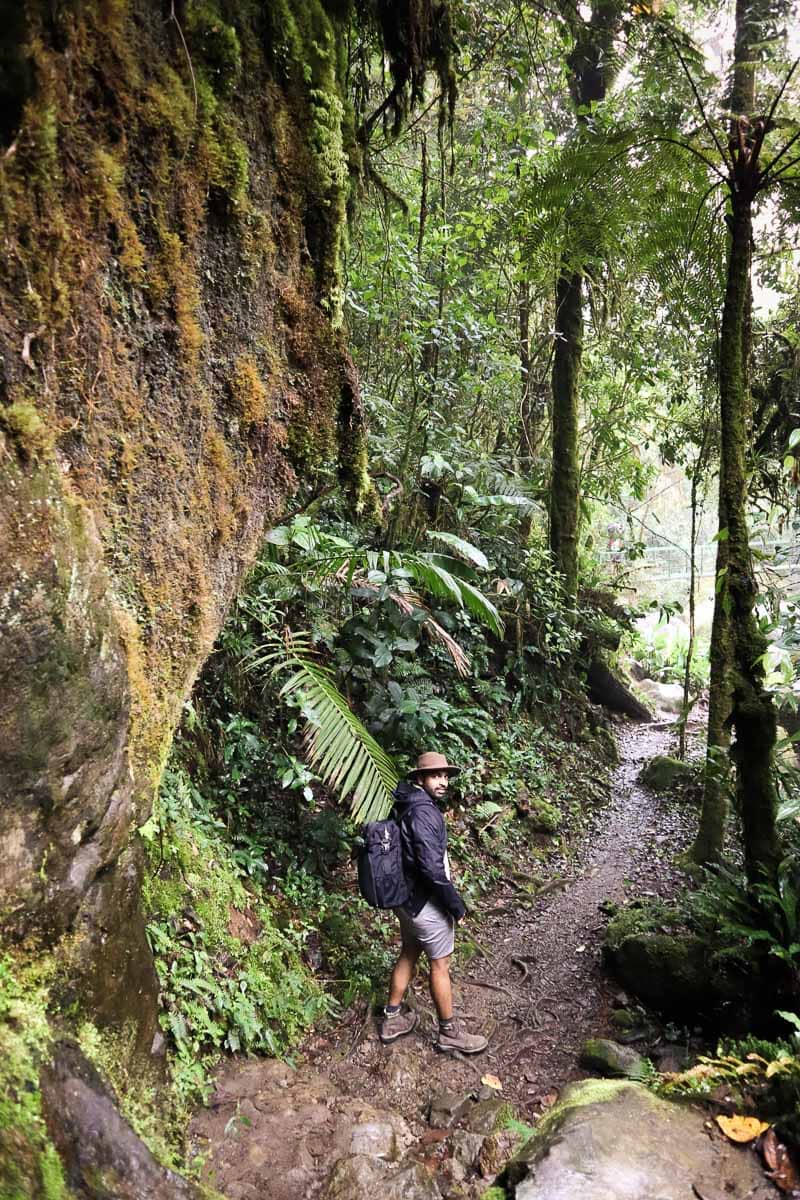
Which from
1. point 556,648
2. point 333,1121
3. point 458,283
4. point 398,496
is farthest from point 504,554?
point 333,1121

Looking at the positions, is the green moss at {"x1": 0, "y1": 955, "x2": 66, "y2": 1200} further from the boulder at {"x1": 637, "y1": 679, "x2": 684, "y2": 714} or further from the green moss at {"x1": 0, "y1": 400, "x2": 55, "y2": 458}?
the boulder at {"x1": 637, "y1": 679, "x2": 684, "y2": 714}

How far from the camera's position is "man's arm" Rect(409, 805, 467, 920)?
3934 millimetres

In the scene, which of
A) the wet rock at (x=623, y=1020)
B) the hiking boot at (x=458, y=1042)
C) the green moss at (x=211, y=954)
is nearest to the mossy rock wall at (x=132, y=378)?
the green moss at (x=211, y=954)

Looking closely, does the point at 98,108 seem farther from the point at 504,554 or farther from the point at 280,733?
the point at 504,554

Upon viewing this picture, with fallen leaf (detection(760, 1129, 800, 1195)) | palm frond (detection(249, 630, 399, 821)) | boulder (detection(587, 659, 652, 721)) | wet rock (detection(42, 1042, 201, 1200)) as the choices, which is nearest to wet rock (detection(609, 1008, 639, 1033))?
palm frond (detection(249, 630, 399, 821))

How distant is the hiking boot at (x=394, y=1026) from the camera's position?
3977 mm

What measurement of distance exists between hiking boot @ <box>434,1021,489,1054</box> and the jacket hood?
1.37m

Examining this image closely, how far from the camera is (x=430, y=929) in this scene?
13.1 feet

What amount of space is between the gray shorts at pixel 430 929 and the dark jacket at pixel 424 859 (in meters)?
0.04

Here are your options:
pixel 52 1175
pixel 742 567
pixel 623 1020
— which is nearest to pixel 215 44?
pixel 52 1175

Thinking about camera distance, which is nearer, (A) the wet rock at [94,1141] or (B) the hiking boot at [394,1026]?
(A) the wet rock at [94,1141]

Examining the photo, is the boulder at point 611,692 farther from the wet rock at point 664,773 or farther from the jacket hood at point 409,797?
the jacket hood at point 409,797

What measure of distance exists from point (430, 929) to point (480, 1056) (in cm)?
85

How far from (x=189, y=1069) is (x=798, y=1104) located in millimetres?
2389
